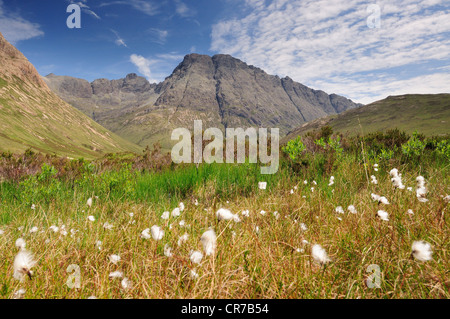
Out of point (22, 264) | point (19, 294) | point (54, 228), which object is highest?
point (54, 228)

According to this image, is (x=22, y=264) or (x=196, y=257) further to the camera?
(x=196, y=257)

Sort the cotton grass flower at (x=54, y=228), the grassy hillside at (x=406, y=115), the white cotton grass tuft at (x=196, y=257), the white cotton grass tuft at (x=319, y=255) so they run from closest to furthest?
the white cotton grass tuft at (x=319, y=255)
the white cotton grass tuft at (x=196, y=257)
the cotton grass flower at (x=54, y=228)
the grassy hillside at (x=406, y=115)

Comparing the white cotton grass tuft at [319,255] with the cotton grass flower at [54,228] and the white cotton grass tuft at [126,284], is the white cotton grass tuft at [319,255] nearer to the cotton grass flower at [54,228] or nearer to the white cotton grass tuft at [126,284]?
the white cotton grass tuft at [126,284]

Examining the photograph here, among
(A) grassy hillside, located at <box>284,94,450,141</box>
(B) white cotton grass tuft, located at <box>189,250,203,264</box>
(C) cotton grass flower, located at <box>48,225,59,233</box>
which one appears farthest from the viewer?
(A) grassy hillside, located at <box>284,94,450,141</box>

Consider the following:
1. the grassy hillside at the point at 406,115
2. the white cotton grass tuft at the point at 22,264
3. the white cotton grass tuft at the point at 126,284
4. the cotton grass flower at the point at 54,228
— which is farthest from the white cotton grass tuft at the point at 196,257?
the grassy hillside at the point at 406,115

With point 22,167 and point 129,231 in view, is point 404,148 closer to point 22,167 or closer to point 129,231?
point 129,231

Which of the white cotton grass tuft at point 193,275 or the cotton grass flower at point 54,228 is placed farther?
the cotton grass flower at point 54,228

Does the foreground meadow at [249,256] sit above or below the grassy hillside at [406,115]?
below

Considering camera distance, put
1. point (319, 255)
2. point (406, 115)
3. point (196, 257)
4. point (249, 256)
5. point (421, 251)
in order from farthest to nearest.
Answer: point (406, 115) < point (249, 256) < point (196, 257) < point (319, 255) < point (421, 251)

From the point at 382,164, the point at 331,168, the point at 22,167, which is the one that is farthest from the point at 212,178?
the point at 22,167

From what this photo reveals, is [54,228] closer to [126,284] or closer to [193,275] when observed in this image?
[126,284]

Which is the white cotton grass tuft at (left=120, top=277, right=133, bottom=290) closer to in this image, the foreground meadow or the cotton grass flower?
the foreground meadow

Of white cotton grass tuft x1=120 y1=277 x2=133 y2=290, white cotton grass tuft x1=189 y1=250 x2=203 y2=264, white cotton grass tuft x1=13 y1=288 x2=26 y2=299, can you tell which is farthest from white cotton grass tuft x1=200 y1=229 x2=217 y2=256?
white cotton grass tuft x1=13 y1=288 x2=26 y2=299

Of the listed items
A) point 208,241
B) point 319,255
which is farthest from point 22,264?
point 319,255
